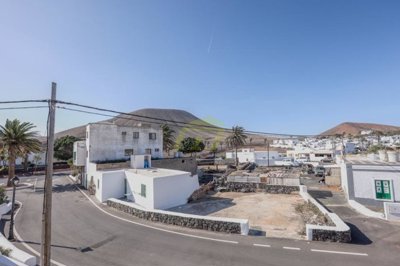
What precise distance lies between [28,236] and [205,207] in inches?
570

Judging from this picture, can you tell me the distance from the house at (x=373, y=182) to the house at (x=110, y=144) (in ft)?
103

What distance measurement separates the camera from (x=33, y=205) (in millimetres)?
24188

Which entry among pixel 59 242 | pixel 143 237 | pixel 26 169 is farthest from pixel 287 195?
pixel 26 169

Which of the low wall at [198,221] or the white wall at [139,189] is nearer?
the low wall at [198,221]

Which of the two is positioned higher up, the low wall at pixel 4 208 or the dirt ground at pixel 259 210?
the low wall at pixel 4 208

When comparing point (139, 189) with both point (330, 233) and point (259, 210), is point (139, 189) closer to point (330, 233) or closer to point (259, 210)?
point (259, 210)

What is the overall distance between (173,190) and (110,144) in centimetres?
1859

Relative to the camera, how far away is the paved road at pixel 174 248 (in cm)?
1123

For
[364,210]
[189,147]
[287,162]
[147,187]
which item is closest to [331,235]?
[364,210]

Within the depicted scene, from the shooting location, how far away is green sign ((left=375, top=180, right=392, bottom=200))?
20062mm

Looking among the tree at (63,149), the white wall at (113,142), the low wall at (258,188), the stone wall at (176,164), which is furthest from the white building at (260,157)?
the tree at (63,149)

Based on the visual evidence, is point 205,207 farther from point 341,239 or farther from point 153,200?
point 341,239

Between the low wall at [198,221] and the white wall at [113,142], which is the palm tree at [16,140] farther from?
the low wall at [198,221]

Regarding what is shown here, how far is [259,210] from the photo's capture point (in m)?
21.9
